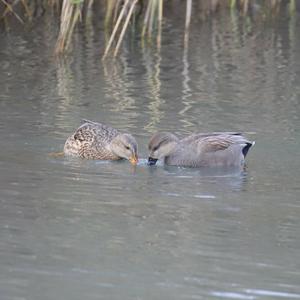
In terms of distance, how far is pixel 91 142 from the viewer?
10734 millimetres

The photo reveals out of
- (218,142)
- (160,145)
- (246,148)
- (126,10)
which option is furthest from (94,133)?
(126,10)

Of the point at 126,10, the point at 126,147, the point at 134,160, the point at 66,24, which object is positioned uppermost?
the point at 66,24

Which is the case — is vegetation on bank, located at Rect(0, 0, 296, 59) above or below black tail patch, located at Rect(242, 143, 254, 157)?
below

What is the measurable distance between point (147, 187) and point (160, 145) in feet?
3.32

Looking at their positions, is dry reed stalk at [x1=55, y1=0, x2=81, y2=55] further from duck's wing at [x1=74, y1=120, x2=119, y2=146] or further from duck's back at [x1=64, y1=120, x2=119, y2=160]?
duck's back at [x1=64, y1=120, x2=119, y2=160]

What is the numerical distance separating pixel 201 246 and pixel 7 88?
6863mm

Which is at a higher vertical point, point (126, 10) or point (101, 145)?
point (126, 10)

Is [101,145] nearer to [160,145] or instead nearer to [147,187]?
[160,145]

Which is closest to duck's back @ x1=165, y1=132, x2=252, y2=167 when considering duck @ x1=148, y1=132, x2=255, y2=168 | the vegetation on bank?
duck @ x1=148, y1=132, x2=255, y2=168

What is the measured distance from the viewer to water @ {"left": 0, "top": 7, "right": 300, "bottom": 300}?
693 centimetres

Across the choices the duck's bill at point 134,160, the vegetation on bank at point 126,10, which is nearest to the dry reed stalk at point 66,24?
the vegetation on bank at point 126,10

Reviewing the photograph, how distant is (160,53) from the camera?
17.4 m

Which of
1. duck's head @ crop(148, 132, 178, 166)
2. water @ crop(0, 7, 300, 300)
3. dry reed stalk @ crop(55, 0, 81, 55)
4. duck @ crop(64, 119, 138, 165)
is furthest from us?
dry reed stalk @ crop(55, 0, 81, 55)

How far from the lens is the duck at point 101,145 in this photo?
1052cm
